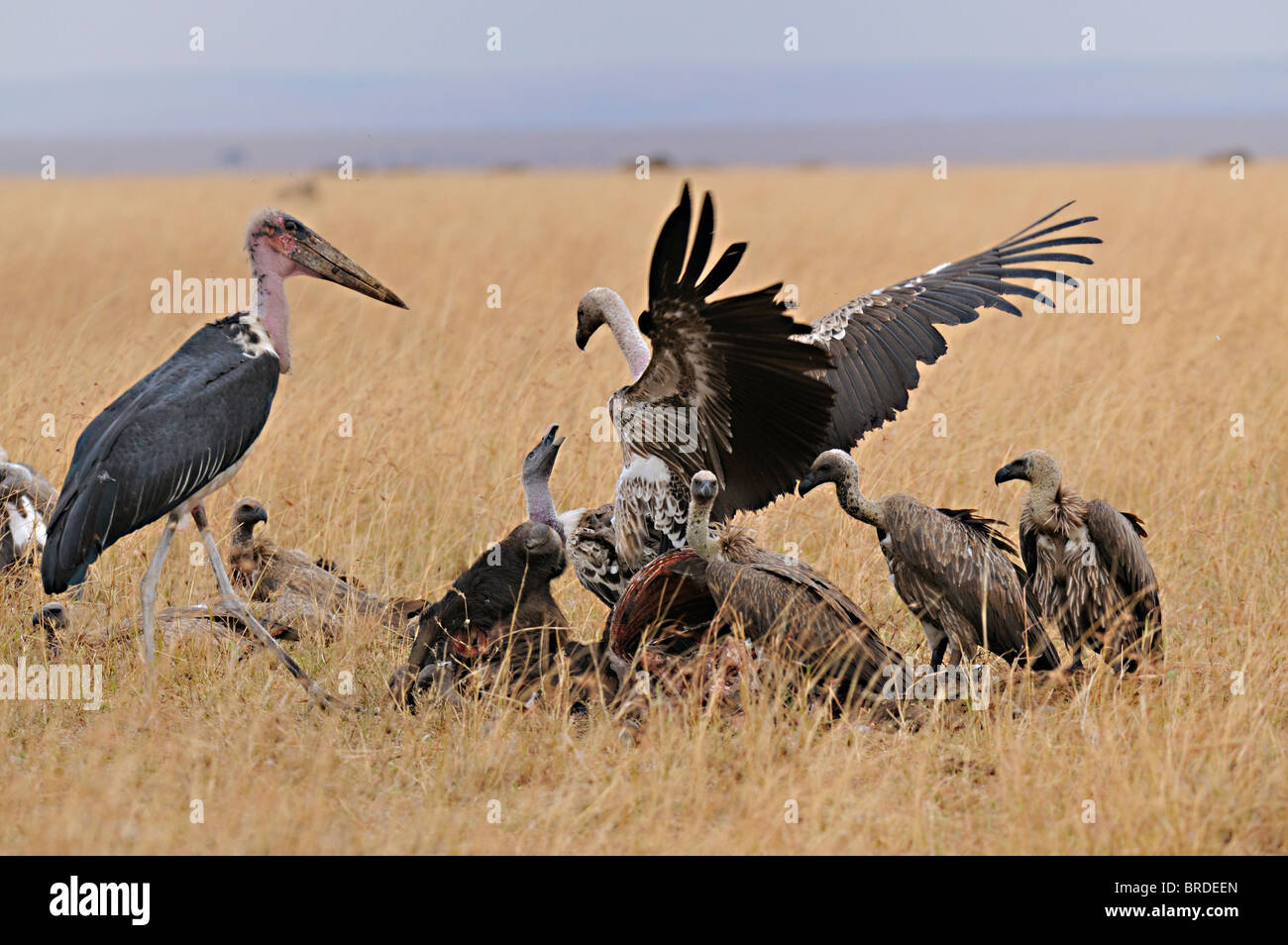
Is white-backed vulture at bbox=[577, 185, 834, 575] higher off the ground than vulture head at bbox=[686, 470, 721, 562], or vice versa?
white-backed vulture at bbox=[577, 185, 834, 575]

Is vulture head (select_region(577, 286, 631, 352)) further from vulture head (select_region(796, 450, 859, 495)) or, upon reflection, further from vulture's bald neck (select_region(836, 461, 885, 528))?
vulture's bald neck (select_region(836, 461, 885, 528))

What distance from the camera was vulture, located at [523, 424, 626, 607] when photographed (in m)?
6.81

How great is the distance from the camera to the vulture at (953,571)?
5941 mm

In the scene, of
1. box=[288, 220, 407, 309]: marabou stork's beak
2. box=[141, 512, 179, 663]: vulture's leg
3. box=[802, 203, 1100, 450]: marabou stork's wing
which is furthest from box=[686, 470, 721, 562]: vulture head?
box=[141, 512, 179, 663]: vulture's leg

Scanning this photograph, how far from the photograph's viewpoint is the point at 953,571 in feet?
19.5

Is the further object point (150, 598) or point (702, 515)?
point (150, 598)

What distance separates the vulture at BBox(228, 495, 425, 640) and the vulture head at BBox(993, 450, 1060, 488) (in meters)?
2.85

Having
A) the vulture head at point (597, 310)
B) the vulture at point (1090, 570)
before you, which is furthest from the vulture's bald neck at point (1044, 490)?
the vulture head at point (597, 310)

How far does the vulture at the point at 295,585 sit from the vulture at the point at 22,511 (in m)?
0.95

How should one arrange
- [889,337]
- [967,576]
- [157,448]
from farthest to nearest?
[889,337]
[157,448]
[967,576]

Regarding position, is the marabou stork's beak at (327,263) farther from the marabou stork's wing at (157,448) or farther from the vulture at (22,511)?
the vulture at (22,511)

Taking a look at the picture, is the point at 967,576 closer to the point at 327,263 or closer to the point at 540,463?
the point at 540,463

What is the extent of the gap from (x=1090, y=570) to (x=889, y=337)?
184cm

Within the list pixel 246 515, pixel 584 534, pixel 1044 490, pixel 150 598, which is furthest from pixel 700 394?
pixel 246 515
